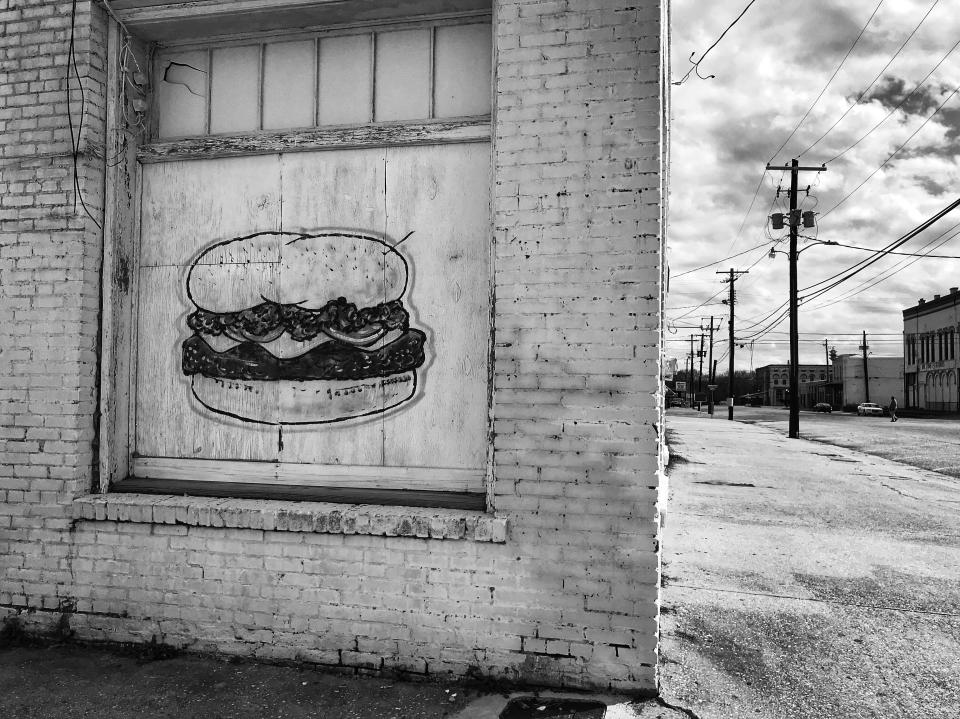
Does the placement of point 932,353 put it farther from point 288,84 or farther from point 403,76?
point 288,84

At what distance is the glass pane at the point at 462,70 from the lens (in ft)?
12.6

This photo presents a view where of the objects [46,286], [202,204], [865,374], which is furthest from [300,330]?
[865,374]

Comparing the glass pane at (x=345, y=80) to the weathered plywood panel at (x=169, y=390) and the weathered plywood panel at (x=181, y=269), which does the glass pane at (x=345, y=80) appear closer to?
the weathered plywood panel at (x=181, y=269)

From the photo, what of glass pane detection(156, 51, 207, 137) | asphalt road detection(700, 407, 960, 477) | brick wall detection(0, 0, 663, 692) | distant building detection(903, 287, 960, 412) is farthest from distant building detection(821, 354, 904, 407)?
glass pane detection(156, 51, 207, 137)

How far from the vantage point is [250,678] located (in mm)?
3379

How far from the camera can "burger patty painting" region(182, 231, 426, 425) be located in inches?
150

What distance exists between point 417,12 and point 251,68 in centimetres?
112

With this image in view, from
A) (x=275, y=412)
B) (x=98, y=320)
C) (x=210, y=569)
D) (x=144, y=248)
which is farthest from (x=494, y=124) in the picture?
(x=210, y=569)

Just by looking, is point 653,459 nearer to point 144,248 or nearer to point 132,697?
point 132,697

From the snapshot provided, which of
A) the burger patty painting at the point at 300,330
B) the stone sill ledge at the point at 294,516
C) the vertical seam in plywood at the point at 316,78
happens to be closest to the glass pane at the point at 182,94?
the vertical seam in plywood at the point at 316,78

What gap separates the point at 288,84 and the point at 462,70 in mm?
1111

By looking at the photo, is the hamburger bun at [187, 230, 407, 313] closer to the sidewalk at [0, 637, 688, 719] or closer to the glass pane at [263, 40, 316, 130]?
the glass pane at [263, 40, 316, 130]

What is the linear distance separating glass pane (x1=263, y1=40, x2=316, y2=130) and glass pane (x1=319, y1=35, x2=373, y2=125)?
85 mm

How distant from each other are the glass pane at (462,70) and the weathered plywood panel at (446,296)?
0.27 metres
